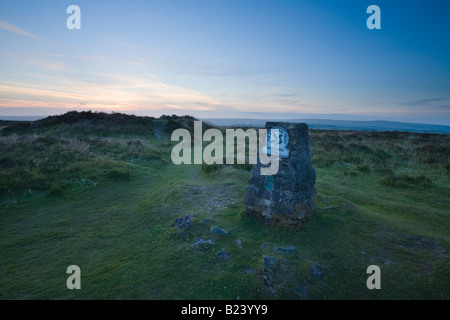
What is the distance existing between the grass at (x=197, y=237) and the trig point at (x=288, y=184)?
1.47 ft

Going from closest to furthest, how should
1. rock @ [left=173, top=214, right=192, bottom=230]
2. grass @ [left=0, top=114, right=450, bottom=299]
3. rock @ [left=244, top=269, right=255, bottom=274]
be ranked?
grass @ [left=0, top=114, right=450, bottom=299]
rock @ [left=244, top=269, right=255, bottom=274]
rock @ [left=173, top=214, right=192, bottom=230]

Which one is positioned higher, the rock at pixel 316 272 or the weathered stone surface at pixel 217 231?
the weathered stone surface at pixel 217 231

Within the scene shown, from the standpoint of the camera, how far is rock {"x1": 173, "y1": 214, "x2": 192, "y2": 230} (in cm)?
691

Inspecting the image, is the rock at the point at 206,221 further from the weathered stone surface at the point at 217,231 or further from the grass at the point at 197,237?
the weathered stone surface at the point at 217,231

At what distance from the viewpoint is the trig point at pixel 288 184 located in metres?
6.55

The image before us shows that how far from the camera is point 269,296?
4.46 meters

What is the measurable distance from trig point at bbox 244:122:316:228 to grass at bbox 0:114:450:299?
45cm

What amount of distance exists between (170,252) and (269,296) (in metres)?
2.70

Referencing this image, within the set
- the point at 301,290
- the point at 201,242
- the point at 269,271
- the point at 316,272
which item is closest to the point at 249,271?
the point at 269,271

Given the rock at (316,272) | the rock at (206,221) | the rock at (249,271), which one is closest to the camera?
the rock at (316,272)

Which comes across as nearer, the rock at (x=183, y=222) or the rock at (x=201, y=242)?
the rock at (x=201, y=242)

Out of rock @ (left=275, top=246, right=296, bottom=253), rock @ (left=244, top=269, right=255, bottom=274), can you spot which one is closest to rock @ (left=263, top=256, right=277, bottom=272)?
rock @ (left=244, top=269, right=255, bottom=274)

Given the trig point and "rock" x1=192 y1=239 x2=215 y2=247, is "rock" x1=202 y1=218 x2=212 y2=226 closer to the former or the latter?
"rock" x1=192 y1=239 x2=215 y2=247

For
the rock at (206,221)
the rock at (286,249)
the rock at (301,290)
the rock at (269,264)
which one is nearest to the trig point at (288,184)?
the rock at (286,249)
